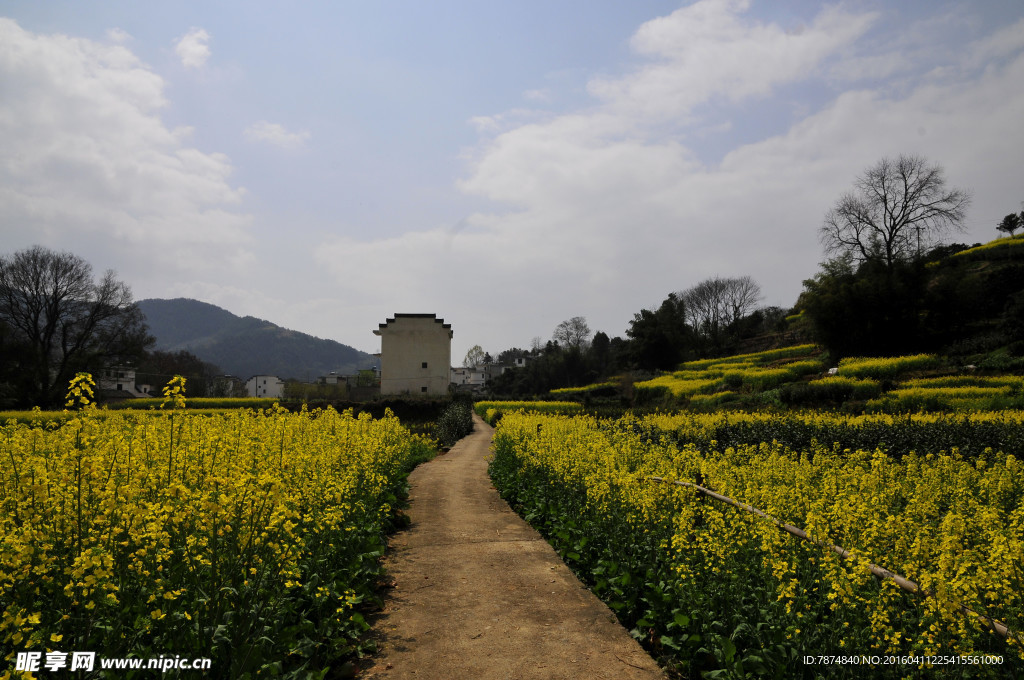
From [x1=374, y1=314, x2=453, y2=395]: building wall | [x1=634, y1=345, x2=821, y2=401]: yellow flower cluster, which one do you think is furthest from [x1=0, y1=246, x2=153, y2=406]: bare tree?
[x1=634, y1=345, x2=821, y2=401]: yellow flower cluster

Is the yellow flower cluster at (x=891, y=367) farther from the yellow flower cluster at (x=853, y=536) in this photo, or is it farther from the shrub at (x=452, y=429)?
the yellow flower cluster at (x=853, y=536)

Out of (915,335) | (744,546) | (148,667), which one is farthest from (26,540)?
(915,335)

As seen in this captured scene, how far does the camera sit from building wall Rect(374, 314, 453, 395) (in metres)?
48.5

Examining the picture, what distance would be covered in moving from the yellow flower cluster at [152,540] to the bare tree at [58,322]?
43913 mm

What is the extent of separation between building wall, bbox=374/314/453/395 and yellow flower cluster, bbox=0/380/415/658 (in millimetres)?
43439

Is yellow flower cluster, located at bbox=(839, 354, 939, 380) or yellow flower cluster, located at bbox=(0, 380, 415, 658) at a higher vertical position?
yellow flower cluster, located at bbox=(839, 354, 939, 380)

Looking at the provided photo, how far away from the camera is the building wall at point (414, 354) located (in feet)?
159

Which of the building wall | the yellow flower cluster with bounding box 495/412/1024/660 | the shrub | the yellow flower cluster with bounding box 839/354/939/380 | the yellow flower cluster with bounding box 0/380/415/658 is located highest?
the building wall

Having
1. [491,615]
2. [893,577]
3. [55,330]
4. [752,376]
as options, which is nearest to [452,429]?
[752,376]

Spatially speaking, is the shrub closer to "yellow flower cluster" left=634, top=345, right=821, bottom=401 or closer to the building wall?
"yellow flower cluster" left=634, top=345, right=821, bottom=401

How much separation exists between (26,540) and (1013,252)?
53.0 meters

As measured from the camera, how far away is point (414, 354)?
49.0m

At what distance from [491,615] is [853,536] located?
10.1 ft

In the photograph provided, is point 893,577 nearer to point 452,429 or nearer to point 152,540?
point 152,540
